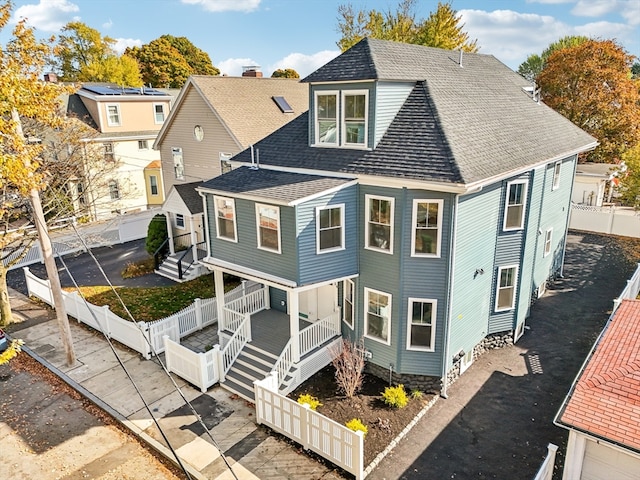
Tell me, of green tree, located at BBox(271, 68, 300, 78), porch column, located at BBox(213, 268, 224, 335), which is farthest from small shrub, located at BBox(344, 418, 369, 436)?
green tree, located at BBox(271, 68, 300, 78)

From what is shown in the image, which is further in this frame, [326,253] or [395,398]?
[326,253]

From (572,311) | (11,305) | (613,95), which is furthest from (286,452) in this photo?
(613,95)

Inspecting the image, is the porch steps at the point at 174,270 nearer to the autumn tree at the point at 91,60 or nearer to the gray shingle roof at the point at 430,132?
the gray shingle roof at the point at 430,132

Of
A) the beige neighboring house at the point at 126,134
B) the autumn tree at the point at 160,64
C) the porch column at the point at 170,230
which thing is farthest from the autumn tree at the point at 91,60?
the porch column at the point at 170,230

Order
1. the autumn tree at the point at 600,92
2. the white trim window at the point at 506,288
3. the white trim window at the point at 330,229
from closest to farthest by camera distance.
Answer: the white trim window at the point at 330,229
the white trim window at the point at 506,288
the autumn tree at the point at 600,92

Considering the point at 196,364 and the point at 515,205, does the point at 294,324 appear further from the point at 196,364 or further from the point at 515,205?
the point at 515,205

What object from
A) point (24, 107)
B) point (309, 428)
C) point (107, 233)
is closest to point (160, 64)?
point (107, 233)

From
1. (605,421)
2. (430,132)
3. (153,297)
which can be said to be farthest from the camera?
(153,297)
